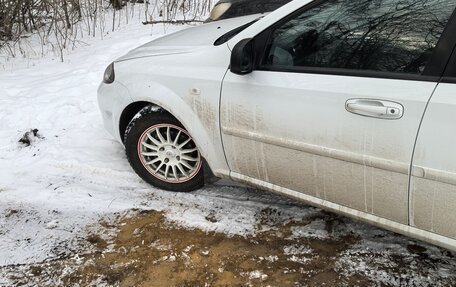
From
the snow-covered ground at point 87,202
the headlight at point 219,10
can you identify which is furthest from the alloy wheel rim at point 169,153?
the headlight at point 219,10

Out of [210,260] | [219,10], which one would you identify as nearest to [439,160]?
[210,260]

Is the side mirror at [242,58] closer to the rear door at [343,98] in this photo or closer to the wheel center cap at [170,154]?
the rear door at [343,98]

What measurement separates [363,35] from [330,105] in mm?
426

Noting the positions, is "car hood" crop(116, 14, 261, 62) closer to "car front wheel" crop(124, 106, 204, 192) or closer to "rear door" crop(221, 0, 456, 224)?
"car front wheel" crop(124, 106, 204, 192)

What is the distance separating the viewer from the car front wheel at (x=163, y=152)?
3445 millimetres

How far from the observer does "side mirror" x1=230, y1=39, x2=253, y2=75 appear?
274cm

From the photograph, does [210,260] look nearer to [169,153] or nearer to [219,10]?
[169,153]

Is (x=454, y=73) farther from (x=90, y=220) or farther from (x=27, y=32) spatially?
(x=27, y=32)

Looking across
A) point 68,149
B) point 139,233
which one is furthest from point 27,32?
point 139,233

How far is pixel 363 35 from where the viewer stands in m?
2.52

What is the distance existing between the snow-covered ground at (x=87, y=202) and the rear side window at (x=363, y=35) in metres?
1.19

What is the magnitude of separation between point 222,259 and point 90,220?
1083 millimetres

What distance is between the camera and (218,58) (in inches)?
119

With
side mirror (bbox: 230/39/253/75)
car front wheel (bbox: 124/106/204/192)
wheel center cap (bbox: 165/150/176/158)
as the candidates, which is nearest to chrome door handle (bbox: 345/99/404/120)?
side mirror (bbox: 230/39/253/75)
